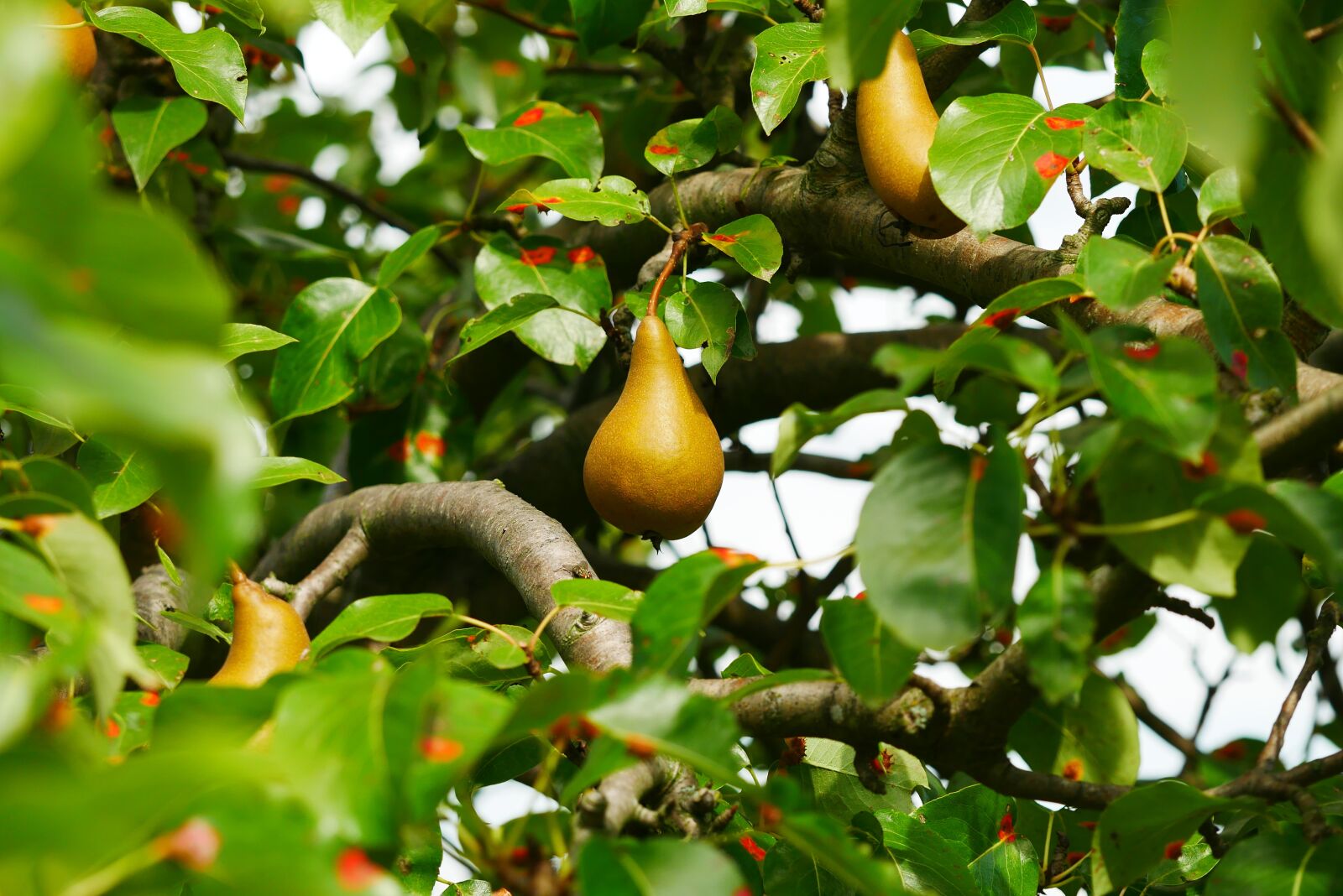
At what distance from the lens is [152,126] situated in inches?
53.5

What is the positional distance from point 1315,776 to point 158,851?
0.62 metres

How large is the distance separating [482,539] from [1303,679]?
2.34 feet

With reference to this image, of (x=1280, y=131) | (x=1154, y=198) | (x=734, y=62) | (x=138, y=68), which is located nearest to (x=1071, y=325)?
(x=1280, y=131)

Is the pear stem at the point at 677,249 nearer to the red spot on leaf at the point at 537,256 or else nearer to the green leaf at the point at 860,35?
the red spot on leaf at the point at 537,256

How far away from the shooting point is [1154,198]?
3.75 feet

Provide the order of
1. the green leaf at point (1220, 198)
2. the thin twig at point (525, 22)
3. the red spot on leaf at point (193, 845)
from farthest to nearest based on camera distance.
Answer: the thin twig at point (525, 22)
the green leaf at point (1220, 198)
the red spot on leaf at point (193, 845)

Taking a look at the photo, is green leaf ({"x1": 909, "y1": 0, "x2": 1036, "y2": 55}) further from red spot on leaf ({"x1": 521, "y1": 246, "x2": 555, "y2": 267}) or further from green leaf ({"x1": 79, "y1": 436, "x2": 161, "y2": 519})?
green leaf ({"x1": 79, "y1": 436, "x2": 161, "y2": 519})

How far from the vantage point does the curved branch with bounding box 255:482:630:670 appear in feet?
2.89

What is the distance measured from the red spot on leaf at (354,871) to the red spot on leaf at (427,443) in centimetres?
126

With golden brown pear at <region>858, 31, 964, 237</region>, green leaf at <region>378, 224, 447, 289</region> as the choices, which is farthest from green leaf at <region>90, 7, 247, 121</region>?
golden brown pear at <region>858, 31, 964, 237</region>

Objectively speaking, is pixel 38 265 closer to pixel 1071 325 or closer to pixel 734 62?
pixel 1071 325

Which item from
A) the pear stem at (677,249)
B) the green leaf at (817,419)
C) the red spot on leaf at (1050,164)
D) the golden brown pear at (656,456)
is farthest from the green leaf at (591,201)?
the green leaf at (817,419)

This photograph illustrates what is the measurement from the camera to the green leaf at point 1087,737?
0.83 m

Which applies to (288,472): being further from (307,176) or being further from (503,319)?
(307,176)
